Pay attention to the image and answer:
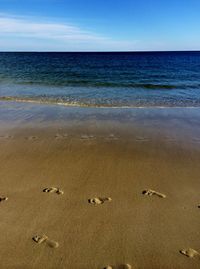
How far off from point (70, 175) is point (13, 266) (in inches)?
98.1

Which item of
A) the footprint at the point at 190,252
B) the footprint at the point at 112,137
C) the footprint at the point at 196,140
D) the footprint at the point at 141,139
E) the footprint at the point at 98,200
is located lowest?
the footprint at the point at 112,137

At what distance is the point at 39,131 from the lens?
8.68 meters

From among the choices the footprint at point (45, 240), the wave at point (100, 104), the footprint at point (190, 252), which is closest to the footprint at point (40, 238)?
the footprint at point (45, 240)

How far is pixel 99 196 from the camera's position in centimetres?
493

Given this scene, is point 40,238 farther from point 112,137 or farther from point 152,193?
point 112,137

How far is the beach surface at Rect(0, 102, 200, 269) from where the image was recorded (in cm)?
356

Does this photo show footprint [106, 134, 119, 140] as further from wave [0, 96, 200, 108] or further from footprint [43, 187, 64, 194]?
wave [0, 96, 200, 108]

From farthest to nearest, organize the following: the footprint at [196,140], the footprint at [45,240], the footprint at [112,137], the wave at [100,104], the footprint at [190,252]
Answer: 1. the wave at [100,104]
2. the footprint at [112,137]
3. the footprint at [196,140]
4. the footprint at [45,240]
5. the footprint at [190,252]

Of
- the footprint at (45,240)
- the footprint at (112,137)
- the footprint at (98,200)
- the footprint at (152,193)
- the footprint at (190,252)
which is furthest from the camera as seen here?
the footprint at (112,137)

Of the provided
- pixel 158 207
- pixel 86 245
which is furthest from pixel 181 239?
pixel 86 245

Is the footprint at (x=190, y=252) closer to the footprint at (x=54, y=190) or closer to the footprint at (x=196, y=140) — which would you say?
the footprint at (x=54, y=190)

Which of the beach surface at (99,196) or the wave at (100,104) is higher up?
the beach surface at (99,196)

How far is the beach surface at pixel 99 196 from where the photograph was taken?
3.56m

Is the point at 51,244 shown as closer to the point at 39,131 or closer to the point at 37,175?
the point at 37,175
